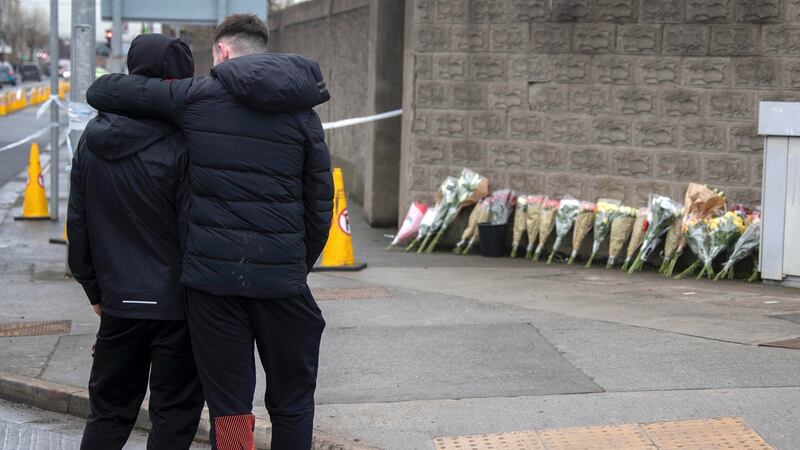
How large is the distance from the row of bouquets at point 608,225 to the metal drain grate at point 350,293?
2179 millimetres

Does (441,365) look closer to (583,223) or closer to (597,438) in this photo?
(597,438)

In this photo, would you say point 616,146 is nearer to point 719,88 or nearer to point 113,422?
point 719,88

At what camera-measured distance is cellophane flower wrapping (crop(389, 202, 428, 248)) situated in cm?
1152

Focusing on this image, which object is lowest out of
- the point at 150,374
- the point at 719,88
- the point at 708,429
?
the point at 708,429

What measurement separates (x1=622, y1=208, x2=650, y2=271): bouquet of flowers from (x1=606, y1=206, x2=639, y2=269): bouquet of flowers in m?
0.05

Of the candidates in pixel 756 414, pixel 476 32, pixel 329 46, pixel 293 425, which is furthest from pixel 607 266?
pixel 329 46

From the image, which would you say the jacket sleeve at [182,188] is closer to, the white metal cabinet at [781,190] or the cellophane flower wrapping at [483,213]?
the white metal cabinet at [781,190]

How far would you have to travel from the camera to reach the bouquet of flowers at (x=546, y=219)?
10.8 m

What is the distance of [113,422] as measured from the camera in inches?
174

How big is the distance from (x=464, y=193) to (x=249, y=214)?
7.18 meters

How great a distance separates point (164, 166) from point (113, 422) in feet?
3.44

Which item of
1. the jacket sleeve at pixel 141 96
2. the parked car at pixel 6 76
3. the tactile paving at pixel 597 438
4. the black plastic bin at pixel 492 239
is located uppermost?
the parked car at pixel 6 76

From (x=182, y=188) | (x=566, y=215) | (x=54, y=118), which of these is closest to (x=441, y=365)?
(x=182, y=188)

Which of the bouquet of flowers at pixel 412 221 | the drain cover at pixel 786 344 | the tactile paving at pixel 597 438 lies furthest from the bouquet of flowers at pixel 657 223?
the tactile paving at pixel 597 438
